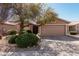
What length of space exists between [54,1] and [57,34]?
1104 mm

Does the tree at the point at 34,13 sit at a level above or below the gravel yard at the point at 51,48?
above

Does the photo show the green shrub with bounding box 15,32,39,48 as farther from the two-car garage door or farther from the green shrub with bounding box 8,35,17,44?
the two-car garage door

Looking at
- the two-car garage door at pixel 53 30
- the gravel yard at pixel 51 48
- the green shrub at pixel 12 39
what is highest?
the two-car garage door at pixel 53 30

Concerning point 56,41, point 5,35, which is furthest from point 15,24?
point 56,41

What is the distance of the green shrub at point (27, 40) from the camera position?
6158 millimetres

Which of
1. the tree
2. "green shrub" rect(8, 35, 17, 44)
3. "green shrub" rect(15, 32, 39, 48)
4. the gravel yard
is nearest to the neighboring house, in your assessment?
the gravel yard

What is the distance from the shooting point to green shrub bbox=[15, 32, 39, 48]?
6158mm

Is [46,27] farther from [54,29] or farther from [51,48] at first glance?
[51,48]

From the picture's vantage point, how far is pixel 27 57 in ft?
17.3

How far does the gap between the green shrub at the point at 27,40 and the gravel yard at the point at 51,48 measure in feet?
0.81

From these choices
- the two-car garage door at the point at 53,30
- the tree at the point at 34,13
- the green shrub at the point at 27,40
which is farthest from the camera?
the green shrub at the point at 27,40

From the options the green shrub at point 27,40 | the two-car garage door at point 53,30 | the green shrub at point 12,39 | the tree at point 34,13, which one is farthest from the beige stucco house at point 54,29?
the green shrub at point 12,39

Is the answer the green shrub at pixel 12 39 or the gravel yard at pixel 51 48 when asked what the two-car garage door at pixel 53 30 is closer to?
the gravel yard at pixel 51 48

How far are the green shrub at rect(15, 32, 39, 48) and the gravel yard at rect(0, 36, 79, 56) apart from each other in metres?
0.25
